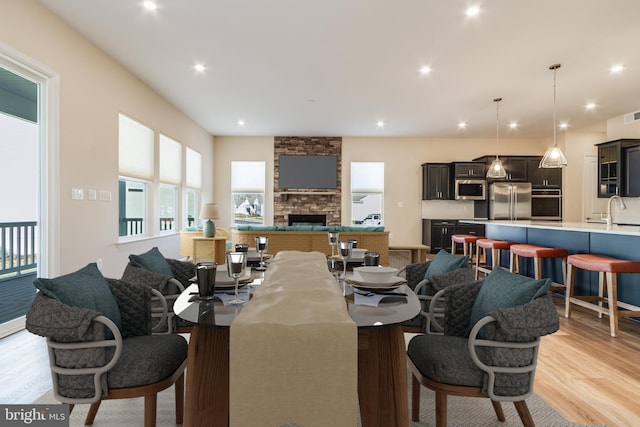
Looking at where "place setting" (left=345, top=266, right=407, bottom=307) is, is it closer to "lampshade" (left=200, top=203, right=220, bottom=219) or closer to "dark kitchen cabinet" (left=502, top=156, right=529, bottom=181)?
"lampshade" (left=200, top=203, right=220, bottom=219)

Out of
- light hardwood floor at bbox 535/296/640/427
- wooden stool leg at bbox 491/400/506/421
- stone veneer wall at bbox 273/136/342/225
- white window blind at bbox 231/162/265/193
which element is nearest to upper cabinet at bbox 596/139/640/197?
light hardwood floor at bbox 535/296/640/427

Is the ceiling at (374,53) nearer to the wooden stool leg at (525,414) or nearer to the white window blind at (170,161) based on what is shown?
the white window blind at (170,161)

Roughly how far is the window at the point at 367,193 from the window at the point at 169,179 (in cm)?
400

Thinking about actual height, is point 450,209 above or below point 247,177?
below

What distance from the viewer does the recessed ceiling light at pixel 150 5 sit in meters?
3.12

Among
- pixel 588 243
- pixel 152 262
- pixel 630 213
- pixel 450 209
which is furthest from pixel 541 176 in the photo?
pixel 152 262

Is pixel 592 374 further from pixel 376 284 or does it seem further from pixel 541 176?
pixel 541 176

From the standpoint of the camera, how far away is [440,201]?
8.71 metres

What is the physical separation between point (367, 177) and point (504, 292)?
741cm

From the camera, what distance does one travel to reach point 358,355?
4.26 ft

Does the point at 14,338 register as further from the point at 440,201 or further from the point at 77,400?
the point at 440,201

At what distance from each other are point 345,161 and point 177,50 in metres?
5.16

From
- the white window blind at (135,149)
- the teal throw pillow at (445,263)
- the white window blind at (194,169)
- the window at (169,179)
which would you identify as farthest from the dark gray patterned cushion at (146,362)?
the white window blind at (194,169)

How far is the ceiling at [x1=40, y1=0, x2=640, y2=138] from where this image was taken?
3252mm
